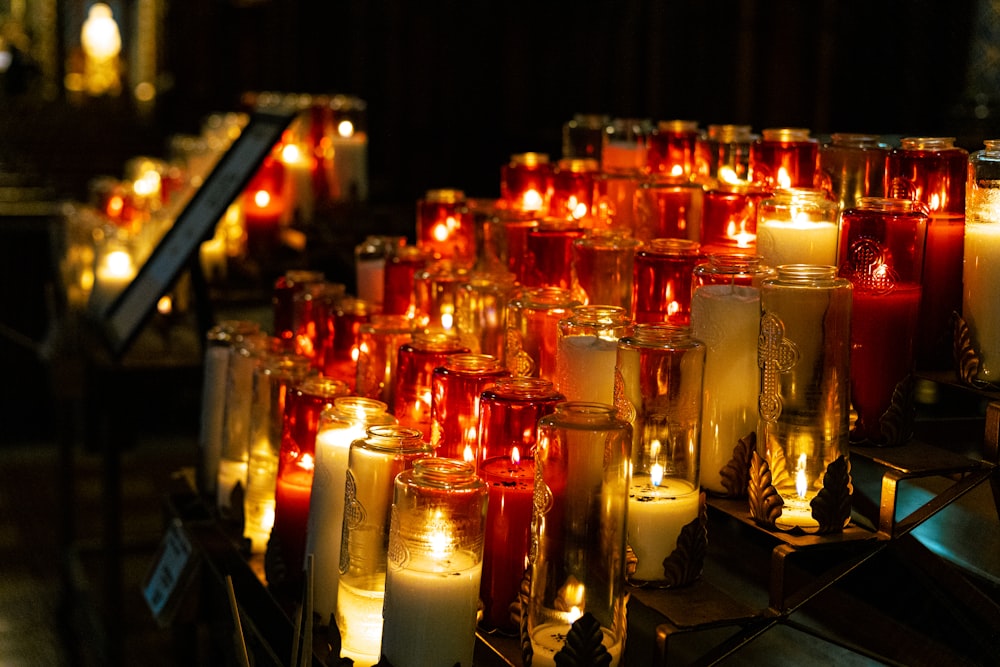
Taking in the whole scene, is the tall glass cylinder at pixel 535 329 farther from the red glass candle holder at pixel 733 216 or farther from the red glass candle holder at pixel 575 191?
the red glass candle holder at pixel 575 191

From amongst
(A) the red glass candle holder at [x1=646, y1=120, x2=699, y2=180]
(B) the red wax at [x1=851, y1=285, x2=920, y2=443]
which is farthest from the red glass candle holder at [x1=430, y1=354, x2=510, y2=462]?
(A) the red glass candle holder at [x1=646, y1=120, x2=699, y2=180]

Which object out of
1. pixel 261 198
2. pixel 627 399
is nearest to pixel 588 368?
pixel 627 399

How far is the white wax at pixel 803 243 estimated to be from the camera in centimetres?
152

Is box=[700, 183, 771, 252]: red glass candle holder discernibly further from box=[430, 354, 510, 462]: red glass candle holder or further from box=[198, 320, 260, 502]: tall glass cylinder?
box=[198, 320, 260, 502]: tall glass cylinder

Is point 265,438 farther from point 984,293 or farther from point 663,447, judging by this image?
point 984,293

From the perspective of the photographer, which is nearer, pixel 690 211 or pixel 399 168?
pixel 690 211

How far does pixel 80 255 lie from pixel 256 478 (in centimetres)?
219

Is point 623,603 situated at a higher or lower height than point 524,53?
lower

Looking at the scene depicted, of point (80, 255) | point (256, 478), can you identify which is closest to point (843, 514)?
point (256, 478)

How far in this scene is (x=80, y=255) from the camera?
386cm

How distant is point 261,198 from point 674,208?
5.82 feet

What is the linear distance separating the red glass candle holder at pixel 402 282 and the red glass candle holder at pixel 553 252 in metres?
0.30

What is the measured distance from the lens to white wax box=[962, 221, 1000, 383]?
140cm

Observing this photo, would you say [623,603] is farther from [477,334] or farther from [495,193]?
[495,193]
